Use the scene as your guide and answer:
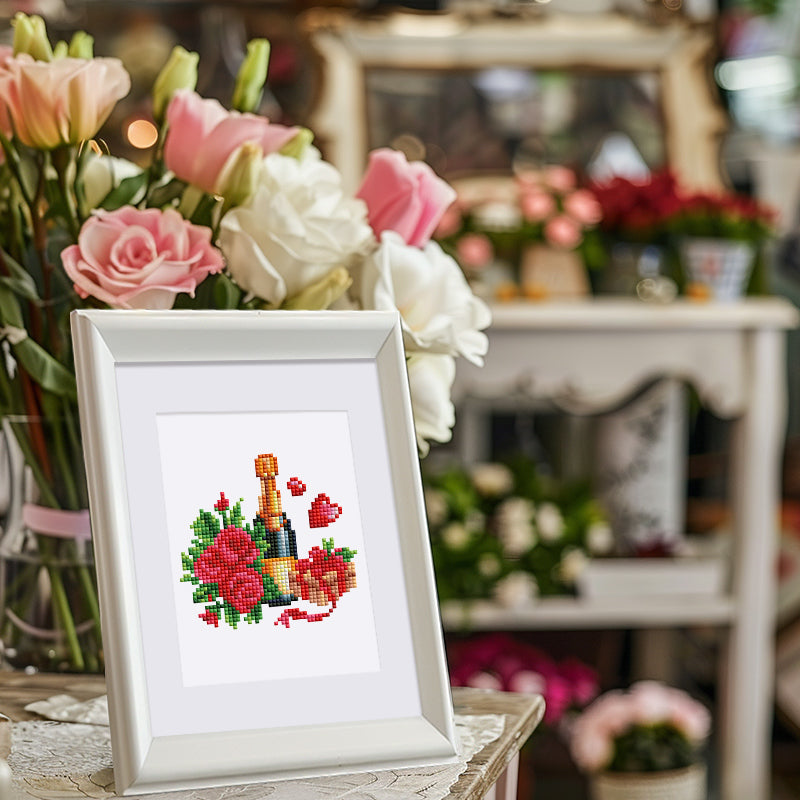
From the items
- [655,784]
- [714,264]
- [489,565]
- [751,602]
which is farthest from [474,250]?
[655,784]

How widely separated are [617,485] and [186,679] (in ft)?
4.99

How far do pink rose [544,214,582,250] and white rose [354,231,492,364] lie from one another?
119 centimetres

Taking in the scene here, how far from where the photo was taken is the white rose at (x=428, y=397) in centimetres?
71

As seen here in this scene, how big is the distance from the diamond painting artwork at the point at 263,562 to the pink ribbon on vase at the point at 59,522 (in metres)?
0.16

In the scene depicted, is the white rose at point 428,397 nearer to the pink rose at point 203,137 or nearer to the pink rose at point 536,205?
the pink rose at point 203,137

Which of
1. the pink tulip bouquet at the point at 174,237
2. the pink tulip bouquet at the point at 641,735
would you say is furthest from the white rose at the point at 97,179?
the pink tulip bouquet at the point at 641,735

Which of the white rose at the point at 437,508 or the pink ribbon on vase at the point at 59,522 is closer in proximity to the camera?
the pink ribbon on vase at the point at 59,522

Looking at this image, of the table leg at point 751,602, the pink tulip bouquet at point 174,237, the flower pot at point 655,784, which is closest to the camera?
the pink tulip bouquet at point 174,237

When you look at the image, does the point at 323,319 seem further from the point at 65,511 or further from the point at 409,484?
the point at 65,511

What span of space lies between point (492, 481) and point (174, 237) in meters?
1.34

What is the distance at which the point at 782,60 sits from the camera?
233 centimetres

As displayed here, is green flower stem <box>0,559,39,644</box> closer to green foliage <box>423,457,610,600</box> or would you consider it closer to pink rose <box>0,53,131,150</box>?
pink rose <box>0,53,131,150</box>

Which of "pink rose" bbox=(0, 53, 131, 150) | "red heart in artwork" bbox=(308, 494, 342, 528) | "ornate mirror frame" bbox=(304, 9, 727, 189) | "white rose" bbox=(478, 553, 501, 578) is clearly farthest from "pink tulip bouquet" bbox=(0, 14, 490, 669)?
"ornate mirror frame" bbox=(304, 9, 727, 189)

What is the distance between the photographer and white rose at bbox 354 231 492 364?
2.25 feet
